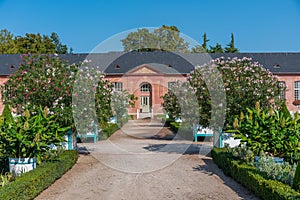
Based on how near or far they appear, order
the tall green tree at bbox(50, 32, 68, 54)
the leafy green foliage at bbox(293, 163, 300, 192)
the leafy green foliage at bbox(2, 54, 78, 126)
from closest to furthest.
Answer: the leafy green foliage at bbox(293, 163, 300, 192) < the leafy green foliage at bbox(2, 54, 78, 126) < the tall green tree at bbox(50, 32, 68, 54)

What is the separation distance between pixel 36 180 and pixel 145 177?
3162 mm

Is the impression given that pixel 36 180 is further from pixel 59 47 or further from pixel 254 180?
pixel 59 47

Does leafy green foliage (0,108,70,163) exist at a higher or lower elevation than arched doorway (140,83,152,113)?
lower

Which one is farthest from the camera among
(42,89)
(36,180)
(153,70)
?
(153,70)

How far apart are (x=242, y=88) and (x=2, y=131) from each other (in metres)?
7.35

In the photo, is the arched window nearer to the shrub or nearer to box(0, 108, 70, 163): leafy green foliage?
the shrub

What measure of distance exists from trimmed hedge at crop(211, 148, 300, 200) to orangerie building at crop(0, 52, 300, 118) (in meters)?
29.2

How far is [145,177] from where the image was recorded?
32.9 ft

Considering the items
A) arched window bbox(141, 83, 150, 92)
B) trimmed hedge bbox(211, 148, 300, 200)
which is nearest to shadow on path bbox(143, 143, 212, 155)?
trimmed hedge bbox(211, 148, 300, 200)

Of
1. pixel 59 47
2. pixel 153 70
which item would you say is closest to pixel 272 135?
pixel 153 70

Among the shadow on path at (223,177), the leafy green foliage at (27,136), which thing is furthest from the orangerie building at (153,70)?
the leafy green foliage at (27,136)

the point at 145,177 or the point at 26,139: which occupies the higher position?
the point at 26,139

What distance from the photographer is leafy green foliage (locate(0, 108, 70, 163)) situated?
8320 mm

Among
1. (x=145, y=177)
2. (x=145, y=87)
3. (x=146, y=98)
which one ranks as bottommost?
(x=145, y=177)
